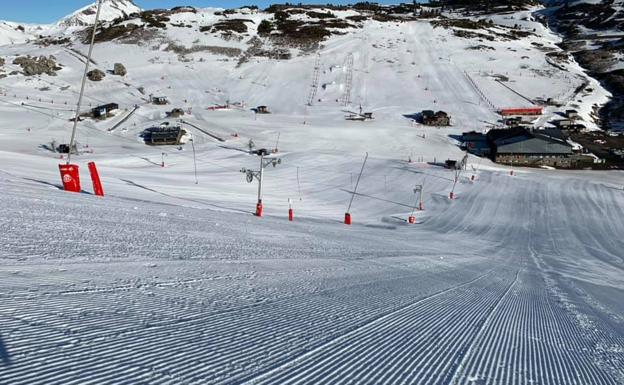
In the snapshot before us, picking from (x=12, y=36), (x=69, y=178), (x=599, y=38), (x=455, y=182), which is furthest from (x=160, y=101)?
(x=599, y=38)

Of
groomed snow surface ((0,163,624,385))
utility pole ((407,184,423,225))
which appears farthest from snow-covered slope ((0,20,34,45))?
groomed snow surface ((0,163,624,385))

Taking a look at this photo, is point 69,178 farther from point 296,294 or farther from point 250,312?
point 250,312

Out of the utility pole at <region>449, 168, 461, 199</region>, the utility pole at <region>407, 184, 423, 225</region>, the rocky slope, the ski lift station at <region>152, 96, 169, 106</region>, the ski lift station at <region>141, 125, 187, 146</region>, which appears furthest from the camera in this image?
the rocky slope

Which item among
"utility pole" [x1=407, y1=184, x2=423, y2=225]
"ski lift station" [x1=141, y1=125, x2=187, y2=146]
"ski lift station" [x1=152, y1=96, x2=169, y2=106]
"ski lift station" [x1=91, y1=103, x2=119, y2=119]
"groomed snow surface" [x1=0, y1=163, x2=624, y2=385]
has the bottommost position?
"utility pole" [x1=407, y1=184, x2=423, y2=225]

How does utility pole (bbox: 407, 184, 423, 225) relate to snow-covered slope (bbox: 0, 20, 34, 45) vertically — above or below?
below

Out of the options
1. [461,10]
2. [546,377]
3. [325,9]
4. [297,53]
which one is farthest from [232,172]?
[461,10]

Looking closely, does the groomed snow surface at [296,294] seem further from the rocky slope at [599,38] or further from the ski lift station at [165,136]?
the rocky slope at [599,38]

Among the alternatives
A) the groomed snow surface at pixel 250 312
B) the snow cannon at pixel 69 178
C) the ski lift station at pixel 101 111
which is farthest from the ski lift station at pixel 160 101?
the groomed snow surface at pixel 250 312

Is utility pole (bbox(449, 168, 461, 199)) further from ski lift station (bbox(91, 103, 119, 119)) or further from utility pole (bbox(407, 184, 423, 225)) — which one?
ski lift station (bbox(91, 103, 119, 119))

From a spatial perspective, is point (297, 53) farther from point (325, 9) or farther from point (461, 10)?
point (461, 10)
